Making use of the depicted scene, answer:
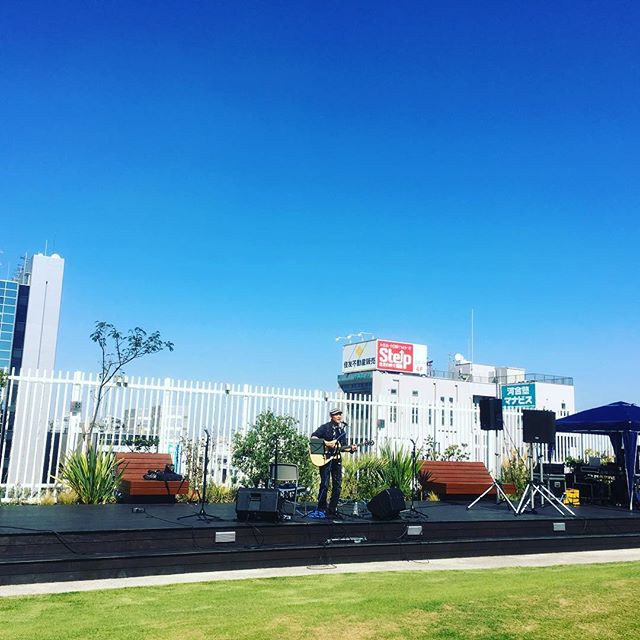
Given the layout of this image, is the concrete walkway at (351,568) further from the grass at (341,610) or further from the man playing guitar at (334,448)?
the man playing guitar at (334,448)

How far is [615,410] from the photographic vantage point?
12.4 meters

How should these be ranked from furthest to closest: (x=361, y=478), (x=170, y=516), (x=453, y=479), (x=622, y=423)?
1. (x=453, y=479)
2. (x=361, y=478)
3. (x=622, y=423)
4. (x=170, y=516)

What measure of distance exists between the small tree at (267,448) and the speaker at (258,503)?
370 cm

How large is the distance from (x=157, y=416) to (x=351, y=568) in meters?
5.69

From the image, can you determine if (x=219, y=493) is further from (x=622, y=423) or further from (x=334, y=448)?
(x=622, y=423)

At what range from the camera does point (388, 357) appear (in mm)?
68375

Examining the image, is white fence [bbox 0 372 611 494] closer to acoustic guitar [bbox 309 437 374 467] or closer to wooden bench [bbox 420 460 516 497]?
wooden bench [bbox 420 460 516 497]

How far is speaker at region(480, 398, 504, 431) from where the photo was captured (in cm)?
1149

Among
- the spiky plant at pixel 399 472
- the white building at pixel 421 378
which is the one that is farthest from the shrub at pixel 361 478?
the white building at pixel 421 378

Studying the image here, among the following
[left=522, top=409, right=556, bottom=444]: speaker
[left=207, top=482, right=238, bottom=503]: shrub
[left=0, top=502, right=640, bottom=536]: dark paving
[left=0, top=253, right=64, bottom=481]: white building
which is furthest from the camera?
[left=0, top=253, right=64, bottom=481]: white building

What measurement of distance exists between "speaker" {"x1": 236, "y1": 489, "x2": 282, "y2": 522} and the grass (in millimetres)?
1454

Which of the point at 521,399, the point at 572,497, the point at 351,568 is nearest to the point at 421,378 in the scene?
the point at 521,399

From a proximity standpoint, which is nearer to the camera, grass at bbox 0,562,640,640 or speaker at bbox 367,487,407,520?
grass at bbox 0,562,640,640

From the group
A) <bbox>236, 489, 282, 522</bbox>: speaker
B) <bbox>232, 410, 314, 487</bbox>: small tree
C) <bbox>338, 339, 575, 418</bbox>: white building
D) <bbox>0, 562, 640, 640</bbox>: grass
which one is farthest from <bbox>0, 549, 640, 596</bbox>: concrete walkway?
<bbox>338, 339, 575, 418</bbox>: white building
